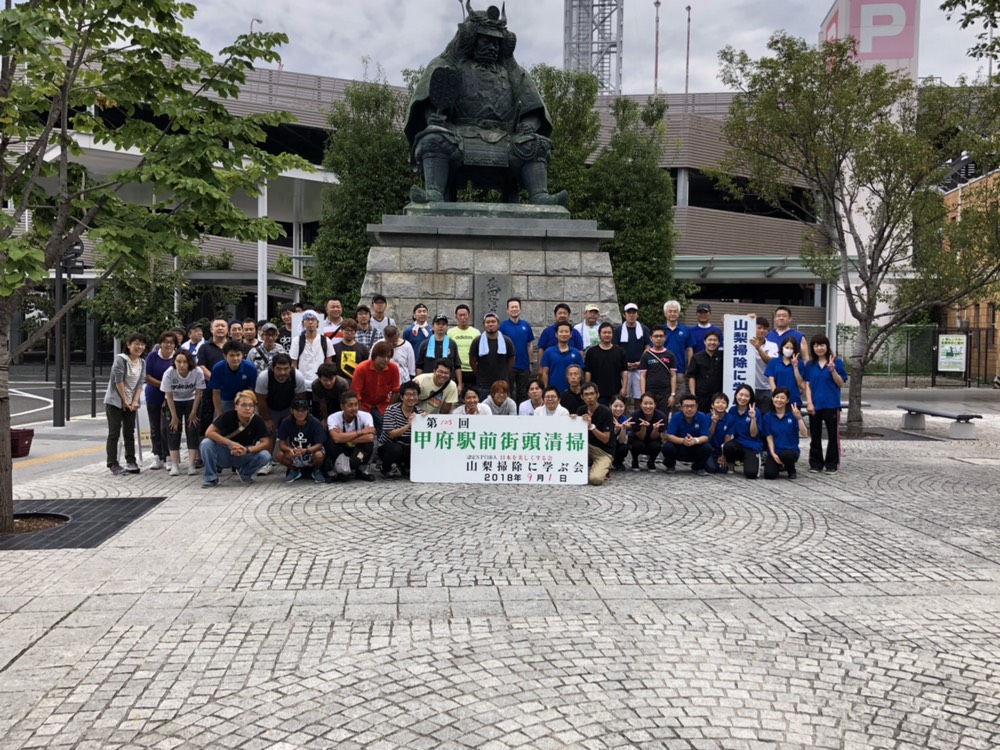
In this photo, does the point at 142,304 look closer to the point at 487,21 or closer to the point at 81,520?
the point at 487,21

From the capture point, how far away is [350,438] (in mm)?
8180

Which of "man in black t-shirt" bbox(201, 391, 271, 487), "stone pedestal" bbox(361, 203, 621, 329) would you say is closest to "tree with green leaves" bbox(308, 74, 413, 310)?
"stone pedestal" bbox(361, 203, 621, 329)

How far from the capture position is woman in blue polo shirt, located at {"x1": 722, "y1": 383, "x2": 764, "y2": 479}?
348 inches

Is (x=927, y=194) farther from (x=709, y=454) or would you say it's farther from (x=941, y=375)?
(x=941, y=375)

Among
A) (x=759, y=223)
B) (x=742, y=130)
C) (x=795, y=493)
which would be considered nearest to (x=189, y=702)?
(x=795, y=493)

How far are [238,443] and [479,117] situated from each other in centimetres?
631

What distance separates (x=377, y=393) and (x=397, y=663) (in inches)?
200

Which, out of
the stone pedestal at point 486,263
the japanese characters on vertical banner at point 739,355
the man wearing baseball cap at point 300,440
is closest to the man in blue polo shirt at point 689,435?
the japanese characters on vertical banner at point 739,355

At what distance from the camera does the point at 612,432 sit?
870 centimetres

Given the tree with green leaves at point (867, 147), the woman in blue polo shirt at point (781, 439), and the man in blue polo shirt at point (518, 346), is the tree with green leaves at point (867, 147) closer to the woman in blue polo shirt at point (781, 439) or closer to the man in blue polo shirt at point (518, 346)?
the woman in blue polo shirt at point (781, 439)

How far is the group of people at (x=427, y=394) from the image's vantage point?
8.32 metres

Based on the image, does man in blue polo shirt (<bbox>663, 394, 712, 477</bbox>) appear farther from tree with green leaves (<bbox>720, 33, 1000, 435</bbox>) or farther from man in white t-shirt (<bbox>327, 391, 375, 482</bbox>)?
tree with green leaves (<bbox>720, 33, 1000, 435</bbox>)

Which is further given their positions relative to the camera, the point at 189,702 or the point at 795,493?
the point at 795,493

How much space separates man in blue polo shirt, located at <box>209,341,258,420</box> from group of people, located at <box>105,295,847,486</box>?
0.05 feet
